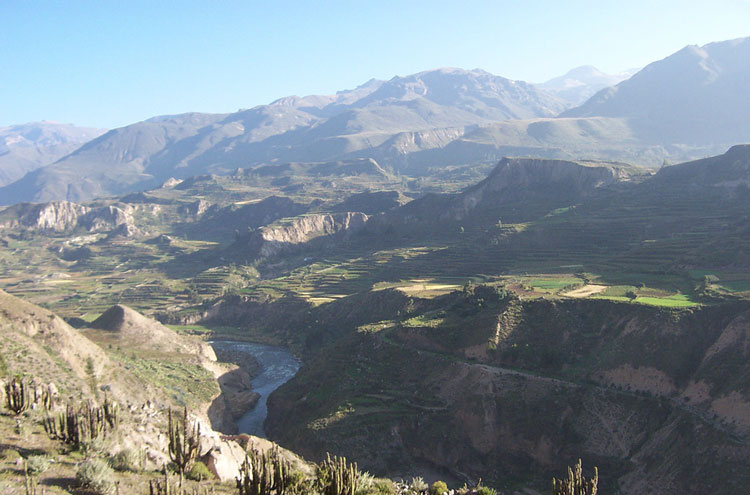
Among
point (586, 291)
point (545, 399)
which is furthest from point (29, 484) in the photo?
point (586, 291)

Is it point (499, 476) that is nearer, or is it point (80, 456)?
point (80, 456)

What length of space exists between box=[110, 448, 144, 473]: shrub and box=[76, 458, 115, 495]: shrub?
265cm

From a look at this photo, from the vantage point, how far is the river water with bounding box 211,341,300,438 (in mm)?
64625

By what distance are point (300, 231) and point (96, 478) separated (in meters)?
147

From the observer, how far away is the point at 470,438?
162 ft

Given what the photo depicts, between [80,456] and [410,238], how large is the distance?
119 m

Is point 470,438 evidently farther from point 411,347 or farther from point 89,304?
point 89,304

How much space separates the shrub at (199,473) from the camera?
86.0 ft

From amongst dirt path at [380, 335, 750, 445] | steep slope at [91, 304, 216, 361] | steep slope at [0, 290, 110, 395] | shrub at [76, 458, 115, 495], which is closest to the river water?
steep slope at [91, 304, 216, 361]

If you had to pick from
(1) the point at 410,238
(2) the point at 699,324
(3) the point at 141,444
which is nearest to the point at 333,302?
(1) the point at 410,238

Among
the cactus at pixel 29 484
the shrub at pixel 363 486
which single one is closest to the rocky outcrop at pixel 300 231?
the shrub at pixel 363 486

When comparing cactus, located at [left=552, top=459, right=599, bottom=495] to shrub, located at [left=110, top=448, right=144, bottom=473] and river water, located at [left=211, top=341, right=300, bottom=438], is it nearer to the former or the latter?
shrub, located at [left=110, top=448, right=144, bottom=473]

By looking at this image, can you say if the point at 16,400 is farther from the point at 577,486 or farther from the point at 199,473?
the point at 577,486

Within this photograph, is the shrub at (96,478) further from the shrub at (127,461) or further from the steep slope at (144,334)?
the steep slope at (144,334)
